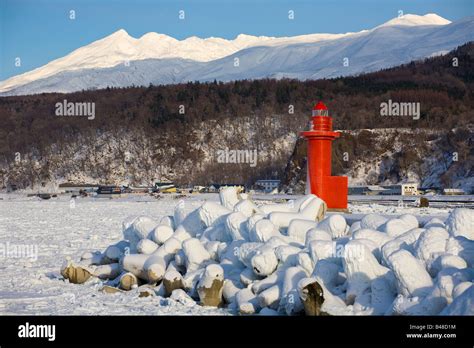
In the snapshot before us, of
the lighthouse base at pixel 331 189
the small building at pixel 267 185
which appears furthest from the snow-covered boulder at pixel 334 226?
the small building at pixel 267 185

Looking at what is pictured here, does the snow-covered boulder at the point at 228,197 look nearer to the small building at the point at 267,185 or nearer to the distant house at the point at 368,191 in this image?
the distant house at the point at 368,191

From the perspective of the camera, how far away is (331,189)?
84.9 ft

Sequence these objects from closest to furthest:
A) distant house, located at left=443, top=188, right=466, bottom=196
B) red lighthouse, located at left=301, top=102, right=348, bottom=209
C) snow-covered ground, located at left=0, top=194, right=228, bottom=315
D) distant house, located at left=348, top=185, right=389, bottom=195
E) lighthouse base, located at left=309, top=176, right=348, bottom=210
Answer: snow-covered ground, located at left=0, top=194, right=228, bottom=315 < red lighthouse, located at left=301, top=102, right=348, bottom=209 < lighthouse base, located at left=309, top=176, right=348, bottom=210 < distant house, located at left=443, top=188, right=466, bottom=196 < distant house, located at left=348, top=185, right=389, bottom=195

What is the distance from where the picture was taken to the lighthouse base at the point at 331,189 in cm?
2566

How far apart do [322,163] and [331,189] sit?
3.13 feet

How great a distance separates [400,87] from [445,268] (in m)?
124

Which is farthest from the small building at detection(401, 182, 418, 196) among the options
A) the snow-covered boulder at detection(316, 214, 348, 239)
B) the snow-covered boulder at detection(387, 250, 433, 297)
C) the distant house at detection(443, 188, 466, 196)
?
the snow-covered boulder at detection(387, 250, 433, 297)

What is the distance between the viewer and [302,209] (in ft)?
61.8

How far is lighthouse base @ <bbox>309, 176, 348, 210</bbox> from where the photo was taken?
25.7m

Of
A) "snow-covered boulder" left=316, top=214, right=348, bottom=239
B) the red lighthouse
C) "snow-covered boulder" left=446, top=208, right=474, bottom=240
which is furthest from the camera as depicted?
the red lighthouse

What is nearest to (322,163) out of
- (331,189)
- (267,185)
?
(331,189)

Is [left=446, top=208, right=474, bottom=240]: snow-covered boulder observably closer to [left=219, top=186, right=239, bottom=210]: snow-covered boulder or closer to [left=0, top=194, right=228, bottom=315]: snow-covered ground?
[left=0, top=194, right=228, bottom=315]: snow-covered ground
